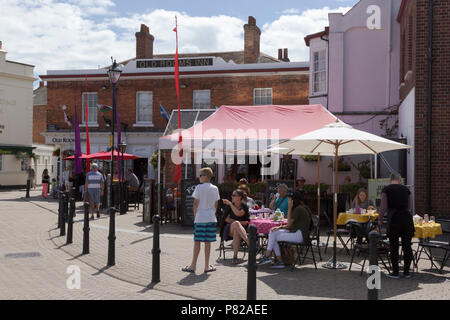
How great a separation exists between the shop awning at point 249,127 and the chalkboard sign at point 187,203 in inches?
49.5

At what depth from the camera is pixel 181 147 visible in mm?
13117

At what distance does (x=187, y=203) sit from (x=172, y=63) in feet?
56.0

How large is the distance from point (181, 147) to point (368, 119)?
8488mm

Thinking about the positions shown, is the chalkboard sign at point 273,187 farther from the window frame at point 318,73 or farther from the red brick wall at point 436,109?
the window frame at point 318,73

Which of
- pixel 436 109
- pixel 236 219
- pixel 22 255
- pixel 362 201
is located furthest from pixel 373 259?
pixel 436 109

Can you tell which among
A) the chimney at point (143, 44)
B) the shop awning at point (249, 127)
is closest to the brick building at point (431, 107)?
the shop awning at point (249, 127)

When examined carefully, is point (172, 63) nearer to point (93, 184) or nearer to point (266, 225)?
point (93, 184)

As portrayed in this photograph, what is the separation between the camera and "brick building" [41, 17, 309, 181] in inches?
1092

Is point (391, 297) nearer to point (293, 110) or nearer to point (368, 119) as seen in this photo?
point (293, 110)

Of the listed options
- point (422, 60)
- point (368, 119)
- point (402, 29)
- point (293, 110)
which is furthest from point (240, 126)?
point (402, 29)

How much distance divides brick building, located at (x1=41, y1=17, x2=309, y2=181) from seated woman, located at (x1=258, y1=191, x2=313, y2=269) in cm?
1952

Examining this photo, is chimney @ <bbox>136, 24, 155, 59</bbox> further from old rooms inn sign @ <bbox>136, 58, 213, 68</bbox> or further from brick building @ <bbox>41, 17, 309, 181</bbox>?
old rooms inn sign @ <bbox>136, 58, 213, 68</bbox>

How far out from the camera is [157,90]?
29.3 meters

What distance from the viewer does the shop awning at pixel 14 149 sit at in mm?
35094
